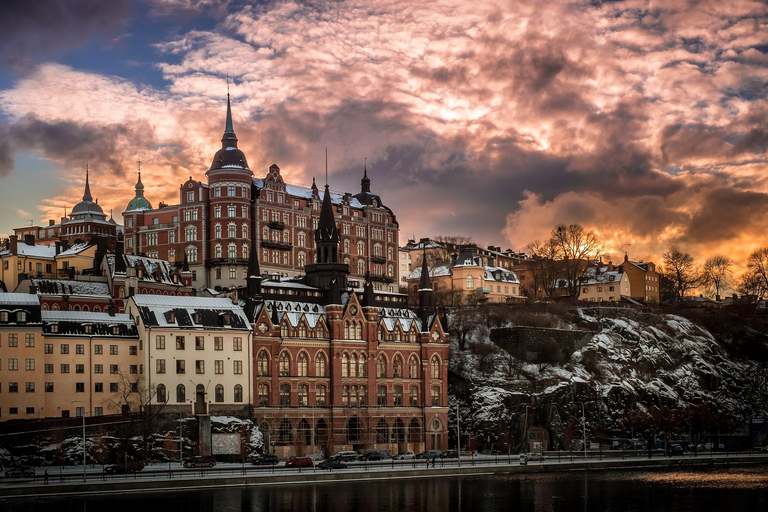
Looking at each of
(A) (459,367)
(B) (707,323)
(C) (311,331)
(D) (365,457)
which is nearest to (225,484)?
(D) (365,457)

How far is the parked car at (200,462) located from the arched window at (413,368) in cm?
3623

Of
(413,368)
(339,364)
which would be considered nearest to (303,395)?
(339,364)

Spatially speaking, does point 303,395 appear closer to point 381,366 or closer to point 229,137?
point 381,366

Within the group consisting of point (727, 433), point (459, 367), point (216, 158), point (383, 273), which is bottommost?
point (727, 433)

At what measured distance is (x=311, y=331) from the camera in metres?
136

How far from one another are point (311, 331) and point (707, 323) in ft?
266

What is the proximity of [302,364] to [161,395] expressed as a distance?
20.4 m

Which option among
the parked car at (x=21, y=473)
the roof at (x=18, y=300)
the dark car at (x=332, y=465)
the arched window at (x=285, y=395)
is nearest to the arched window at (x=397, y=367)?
the arched window at (x=285, y=395)

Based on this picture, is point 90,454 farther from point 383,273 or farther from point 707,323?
point 707,323

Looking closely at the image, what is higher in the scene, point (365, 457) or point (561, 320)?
point (561, 320)

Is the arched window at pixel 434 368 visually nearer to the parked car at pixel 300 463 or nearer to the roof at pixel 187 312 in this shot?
the roof at pixel 187 312

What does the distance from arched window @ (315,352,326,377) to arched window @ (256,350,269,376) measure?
740cm

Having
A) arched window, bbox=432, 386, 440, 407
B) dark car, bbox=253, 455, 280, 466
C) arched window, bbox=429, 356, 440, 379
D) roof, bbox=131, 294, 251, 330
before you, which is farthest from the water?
arched window, bbox=429, 356, 440, 379

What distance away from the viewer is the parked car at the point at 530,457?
401ft
